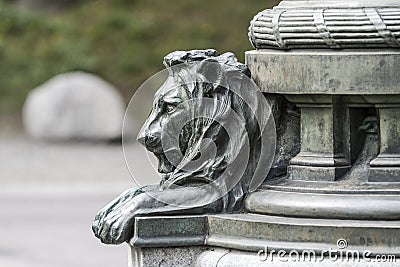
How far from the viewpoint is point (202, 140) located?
4391 millimetres

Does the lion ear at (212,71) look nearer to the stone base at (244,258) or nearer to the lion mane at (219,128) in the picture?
the lion mane at (219,128)

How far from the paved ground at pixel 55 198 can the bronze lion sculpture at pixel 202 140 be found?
5.08 metres

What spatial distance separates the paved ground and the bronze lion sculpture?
5.08m

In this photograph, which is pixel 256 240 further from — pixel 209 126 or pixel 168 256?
pixel 209 126

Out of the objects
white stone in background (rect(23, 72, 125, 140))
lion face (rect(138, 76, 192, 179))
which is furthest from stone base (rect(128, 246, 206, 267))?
white stone in background (rect(23, 72, 125, 140))

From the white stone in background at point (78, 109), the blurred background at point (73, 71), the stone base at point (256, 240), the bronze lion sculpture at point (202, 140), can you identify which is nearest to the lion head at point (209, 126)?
the bronze lion sculpture at point (202, 140)

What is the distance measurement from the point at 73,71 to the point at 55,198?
23.5 feet

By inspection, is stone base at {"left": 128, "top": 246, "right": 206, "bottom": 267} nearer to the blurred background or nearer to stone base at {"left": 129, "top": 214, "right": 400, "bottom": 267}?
stone base at {"left": 129, "top": 214, "right": 400, "bottom": 267}

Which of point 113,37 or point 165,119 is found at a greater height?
point 113,37

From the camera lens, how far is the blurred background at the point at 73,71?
45.6ft

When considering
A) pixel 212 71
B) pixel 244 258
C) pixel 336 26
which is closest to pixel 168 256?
pixel 244 258

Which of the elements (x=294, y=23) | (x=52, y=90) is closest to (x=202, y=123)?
(x=294, y=23)

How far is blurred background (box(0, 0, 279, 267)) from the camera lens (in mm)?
13891

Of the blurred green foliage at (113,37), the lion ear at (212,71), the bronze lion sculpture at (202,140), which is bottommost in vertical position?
the bronze lion sculpture at (202,140)
